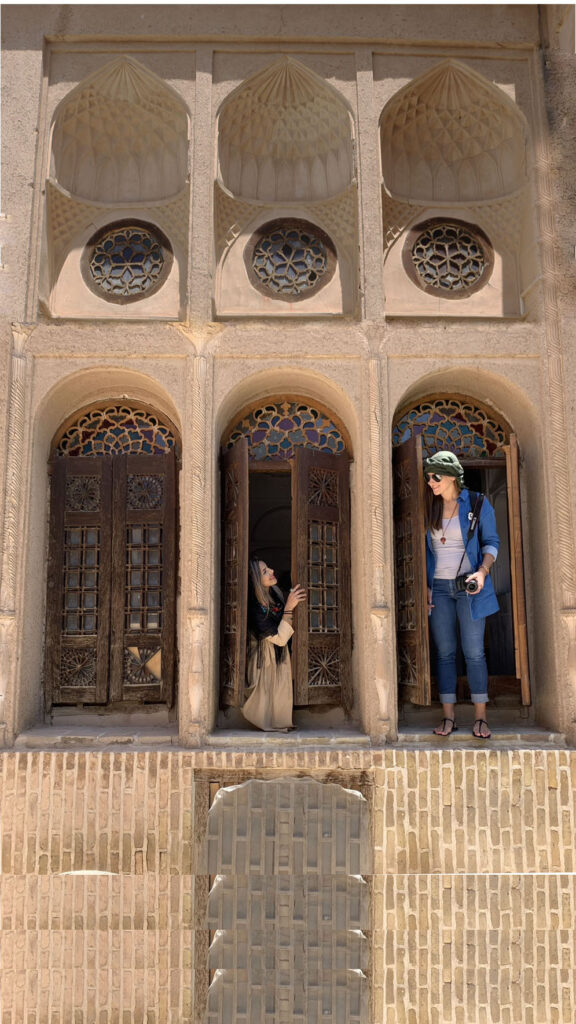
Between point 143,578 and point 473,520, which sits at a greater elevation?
point 473,520

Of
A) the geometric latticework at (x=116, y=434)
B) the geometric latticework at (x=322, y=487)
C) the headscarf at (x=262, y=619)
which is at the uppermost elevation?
the geometric latticework at (x=116, y=434)

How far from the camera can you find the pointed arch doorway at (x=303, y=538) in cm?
532

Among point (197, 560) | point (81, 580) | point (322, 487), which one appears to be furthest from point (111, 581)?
point (322, 487)

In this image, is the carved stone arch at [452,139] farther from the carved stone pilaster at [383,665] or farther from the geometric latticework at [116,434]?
the carved stone pilaster at [383,665]

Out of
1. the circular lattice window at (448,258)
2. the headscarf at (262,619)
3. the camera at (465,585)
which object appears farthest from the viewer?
the circular lattice window at (448,258)

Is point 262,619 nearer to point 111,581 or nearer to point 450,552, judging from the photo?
point 111,581

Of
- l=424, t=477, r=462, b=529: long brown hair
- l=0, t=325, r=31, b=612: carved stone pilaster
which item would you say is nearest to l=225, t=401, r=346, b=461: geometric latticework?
l=424, t=477, r=462, b=529: long brown hair

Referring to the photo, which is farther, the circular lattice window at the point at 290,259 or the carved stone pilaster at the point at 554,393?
the circular lattice window at the point at 290,259

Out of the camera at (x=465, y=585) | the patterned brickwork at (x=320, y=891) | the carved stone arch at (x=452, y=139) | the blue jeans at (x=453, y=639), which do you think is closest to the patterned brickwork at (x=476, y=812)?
the patterned brickwork at (x=320, y=891)

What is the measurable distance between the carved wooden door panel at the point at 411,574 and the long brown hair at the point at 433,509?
0.23 feet

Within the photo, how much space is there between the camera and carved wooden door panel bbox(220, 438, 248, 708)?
5219 millimetres

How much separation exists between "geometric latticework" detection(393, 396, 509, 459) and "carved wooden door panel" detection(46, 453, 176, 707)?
1.65 meters

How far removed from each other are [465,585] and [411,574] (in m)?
0.37

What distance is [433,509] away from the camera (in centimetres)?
526
